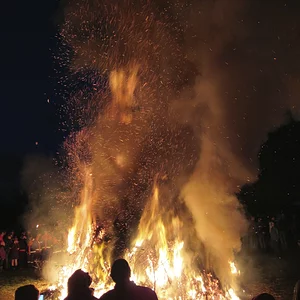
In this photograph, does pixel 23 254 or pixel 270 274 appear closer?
pixel 270 274

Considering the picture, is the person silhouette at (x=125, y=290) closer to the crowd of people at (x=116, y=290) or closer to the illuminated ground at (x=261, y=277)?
the crowd of people at (x=116, y=290)

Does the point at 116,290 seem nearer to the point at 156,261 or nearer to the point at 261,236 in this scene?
the point at 156,261

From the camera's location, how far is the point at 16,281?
383 inches

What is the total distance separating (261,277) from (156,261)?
3581 mm

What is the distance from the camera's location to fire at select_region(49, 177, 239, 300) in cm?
670

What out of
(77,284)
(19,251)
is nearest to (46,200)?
(19,251)

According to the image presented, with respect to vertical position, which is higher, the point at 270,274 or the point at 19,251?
the point at 19,251

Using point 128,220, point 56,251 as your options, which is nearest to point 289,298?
point 128,220

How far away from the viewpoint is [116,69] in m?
9.37

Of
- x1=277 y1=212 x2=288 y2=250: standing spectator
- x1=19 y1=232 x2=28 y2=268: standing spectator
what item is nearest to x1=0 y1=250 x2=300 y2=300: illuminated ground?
x1=19 y1=232 x2=28 y2=268: standing spectator

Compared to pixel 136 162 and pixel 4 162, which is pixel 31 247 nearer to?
pixel 136 162

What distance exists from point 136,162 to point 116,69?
267cm

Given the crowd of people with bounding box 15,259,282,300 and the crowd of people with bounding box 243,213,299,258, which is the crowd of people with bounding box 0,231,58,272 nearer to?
the crowd of people with bounding box 243,213,299,258

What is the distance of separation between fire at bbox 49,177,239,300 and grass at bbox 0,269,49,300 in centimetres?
149
